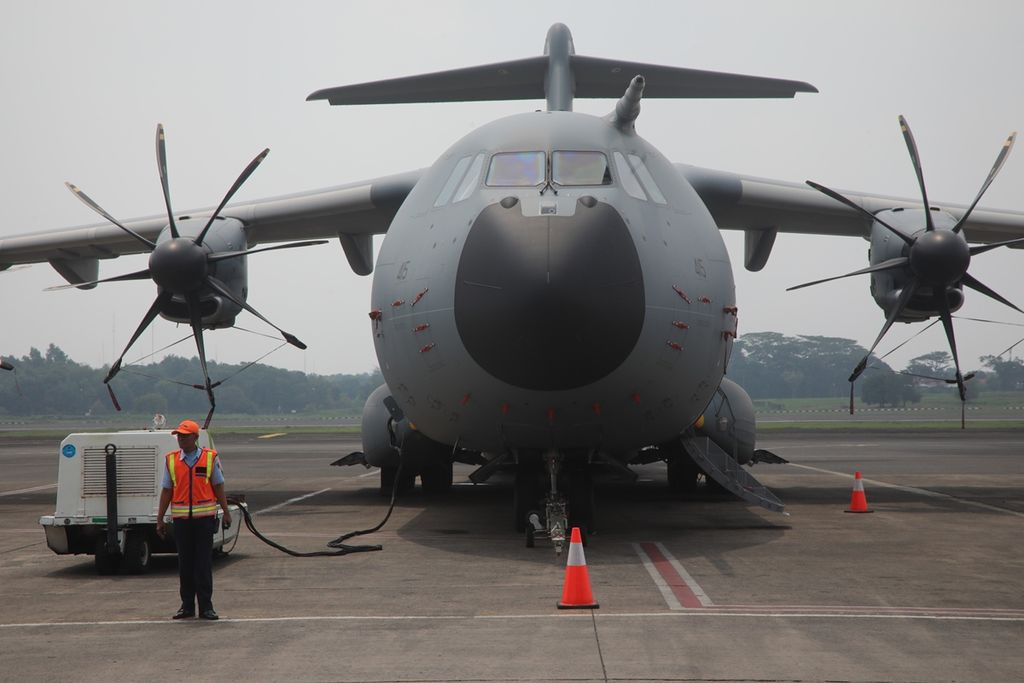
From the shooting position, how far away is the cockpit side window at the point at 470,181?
1065 centimetres

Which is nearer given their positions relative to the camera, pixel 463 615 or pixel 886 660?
pixel 886 660

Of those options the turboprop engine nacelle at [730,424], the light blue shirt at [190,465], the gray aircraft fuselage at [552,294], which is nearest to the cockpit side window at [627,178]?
the gray aircraft fuselage at [552,294]

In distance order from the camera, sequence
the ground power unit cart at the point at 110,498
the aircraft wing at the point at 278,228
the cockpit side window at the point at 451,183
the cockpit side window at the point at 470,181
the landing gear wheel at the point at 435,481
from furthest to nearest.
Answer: the landing gear wheel at the point at 435,481
the aircraft wing at the point at 278,228
the cockpit side window at the point at 451,183
the cockpit side window at the point at 470,181
the ground power unit cart at the point at 110,498

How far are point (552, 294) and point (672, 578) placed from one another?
8.72 ft

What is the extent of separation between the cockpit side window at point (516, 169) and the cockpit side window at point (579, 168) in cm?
15

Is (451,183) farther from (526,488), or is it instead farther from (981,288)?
(981,288)

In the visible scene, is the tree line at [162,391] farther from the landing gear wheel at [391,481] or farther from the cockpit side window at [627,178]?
the cockpit side window at [627,178]

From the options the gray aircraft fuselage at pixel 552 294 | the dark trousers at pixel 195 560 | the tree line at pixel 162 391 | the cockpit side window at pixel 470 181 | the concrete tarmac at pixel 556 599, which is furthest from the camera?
the tree line at pixel 162 391

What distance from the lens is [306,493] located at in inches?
736

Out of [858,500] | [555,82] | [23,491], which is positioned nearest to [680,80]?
[555,82]

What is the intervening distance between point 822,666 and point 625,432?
4620 mm

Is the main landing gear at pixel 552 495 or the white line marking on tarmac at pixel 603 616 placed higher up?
the main landing gear at pixel 552 495

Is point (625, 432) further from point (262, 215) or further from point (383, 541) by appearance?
point (262, 215)

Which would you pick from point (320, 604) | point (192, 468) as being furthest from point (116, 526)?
point (320, 604)
